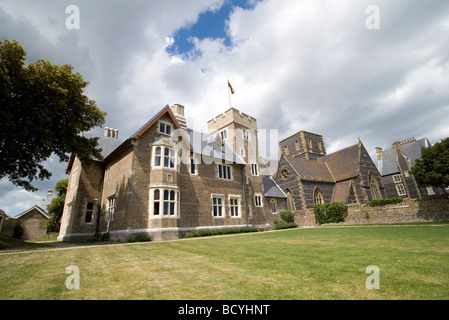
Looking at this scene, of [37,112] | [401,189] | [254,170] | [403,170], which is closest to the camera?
[37,112]

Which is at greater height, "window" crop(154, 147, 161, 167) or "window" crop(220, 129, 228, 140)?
"window" crop(220, 129, 228, 140)

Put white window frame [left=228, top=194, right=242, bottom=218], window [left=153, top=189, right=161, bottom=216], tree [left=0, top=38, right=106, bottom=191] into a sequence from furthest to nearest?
1. white window frame [left=228, top=194, right=242, bottom=218]
2. window [left=153, top=189, right=161, bottom=216]
3. tree [left=0, top=38, right=106, bottom=191]

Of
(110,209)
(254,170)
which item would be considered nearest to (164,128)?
(110,209)

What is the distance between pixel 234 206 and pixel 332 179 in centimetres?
2192

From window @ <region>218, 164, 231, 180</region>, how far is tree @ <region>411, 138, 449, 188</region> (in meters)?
20.0

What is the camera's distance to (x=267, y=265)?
5812 millimetres

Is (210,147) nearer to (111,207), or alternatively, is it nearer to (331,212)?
(111,207)

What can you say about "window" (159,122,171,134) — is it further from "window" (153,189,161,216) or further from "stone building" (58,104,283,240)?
"window" (153,189,161,216)

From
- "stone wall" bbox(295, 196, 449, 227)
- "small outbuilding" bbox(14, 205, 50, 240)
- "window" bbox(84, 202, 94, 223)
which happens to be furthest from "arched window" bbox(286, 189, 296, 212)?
"small outbuilding" bbox(14, 205, 50, 240)

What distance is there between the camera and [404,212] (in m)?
24.0

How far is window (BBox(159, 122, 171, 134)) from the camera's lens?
20.0 metres
